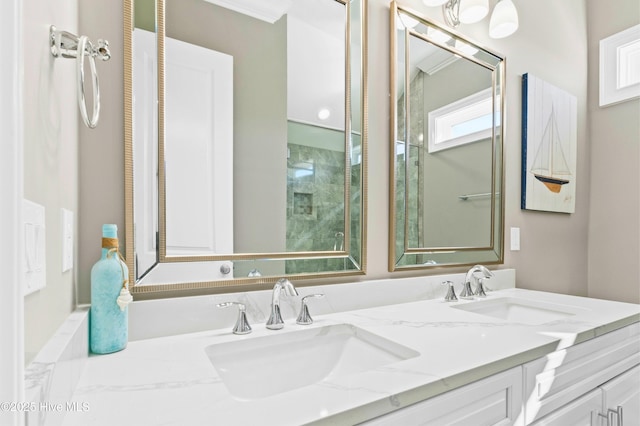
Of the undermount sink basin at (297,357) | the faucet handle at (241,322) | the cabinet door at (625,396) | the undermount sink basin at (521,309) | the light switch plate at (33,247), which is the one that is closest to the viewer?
the light switch plate at (33,247)

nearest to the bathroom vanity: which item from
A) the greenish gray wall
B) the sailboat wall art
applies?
the greenish gray wall

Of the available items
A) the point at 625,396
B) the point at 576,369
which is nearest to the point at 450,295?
the point at 576,369

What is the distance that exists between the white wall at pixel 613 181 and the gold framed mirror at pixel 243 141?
5.67ft

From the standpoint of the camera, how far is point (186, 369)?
2.23ft

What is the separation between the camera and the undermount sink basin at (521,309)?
1259 millimetres

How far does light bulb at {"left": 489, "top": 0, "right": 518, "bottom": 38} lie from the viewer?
151 centimetres

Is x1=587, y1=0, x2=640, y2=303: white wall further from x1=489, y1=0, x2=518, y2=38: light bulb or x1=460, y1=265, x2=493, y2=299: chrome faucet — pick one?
x1=460, y1=265, x2=493, y2=299: chrome faucet

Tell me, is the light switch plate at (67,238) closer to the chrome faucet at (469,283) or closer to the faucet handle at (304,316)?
the faucet handle at (304,316)

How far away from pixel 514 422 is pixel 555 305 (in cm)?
70

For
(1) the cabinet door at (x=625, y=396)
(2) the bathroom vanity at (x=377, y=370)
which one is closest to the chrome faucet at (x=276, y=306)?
(2) the bathroom vanity at (x=377, y=370)

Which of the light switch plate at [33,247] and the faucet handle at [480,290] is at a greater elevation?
the light switch plate at [33,247]

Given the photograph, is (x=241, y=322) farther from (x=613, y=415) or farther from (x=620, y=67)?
(x=620, y=67)

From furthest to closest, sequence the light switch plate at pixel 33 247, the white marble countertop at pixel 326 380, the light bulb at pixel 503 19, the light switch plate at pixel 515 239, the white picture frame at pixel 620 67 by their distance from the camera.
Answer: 1. the white picture frame at pixel 620 67
2. the light switch plate at pixel 515 239
3. the light bulb at pixel 503 19
4. the white marble countertop at pixel 326 380
5. the light switch plate at pixel 33 247

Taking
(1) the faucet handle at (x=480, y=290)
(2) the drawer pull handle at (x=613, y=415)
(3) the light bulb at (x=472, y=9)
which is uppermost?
(3) the light bulb at (x=472, y=9)
